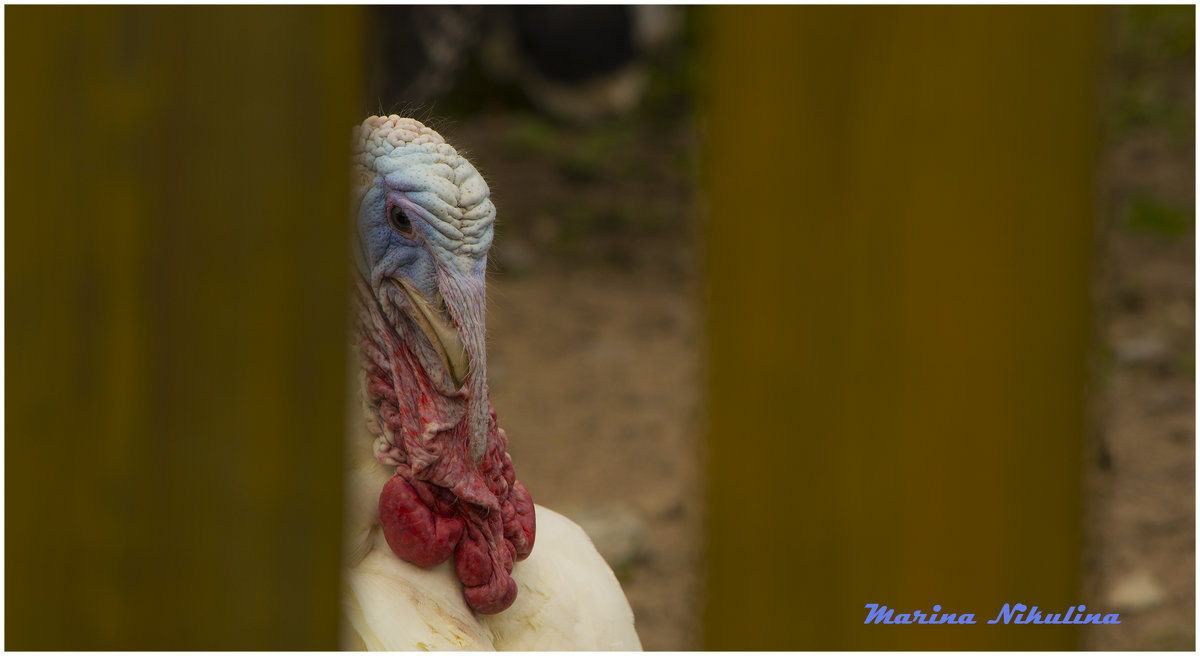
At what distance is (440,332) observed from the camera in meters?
1.47

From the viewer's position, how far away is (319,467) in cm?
74

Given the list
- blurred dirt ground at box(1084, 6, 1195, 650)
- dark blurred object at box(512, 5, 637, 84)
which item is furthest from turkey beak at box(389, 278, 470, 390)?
dark blurred object at box(512, 5, 637, 84)

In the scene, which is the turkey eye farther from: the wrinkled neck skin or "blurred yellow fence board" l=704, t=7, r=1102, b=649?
"blurred yellow fence board" l=704, t=7, r=1102, b=649

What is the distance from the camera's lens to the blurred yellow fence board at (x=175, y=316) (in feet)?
2.28

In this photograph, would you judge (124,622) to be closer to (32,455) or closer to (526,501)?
(32,455)

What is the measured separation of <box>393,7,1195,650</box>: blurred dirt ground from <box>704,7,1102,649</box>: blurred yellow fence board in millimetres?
1052

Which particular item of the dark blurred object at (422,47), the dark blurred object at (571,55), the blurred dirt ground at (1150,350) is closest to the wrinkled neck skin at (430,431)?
the blurred dirt ground at (1150,350)

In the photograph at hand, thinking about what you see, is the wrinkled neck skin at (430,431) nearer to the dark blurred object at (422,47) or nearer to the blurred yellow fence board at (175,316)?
the blurred yellow fence board at (175,316)

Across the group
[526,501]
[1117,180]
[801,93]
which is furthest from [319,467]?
[1117,180]

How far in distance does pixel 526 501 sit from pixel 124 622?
0.91 metres

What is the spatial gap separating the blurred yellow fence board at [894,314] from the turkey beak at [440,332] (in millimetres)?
819

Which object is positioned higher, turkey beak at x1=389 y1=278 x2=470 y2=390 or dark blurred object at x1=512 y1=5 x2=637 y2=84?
dark blurred object at x1=512 y1=5 x2=637 y2=84

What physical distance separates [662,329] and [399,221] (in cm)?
396

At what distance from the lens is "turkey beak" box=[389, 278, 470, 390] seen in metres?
1.47
